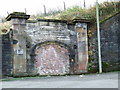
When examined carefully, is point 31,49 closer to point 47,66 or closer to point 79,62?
point 47,66

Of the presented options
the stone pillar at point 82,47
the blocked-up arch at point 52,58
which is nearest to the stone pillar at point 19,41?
the blocked-up arch at point 52,58

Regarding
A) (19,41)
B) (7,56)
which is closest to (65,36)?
(19,41)

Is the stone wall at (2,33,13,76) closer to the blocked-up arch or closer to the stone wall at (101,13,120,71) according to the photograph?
the blocked-up arch

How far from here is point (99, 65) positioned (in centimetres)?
1750

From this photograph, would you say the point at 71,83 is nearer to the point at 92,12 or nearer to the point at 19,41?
the point at 19,41

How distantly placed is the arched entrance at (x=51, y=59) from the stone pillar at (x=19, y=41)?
832 millimetres

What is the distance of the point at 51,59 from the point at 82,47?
7.08ft

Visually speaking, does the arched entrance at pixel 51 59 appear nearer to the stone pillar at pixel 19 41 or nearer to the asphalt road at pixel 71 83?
the stone pillar at pixel 19 41

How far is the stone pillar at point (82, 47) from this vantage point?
57.4 ft

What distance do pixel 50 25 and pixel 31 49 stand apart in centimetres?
187

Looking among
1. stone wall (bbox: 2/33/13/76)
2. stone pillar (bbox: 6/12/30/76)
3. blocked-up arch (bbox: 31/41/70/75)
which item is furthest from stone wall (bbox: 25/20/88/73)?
stone wall (bbox: 2/33/13/76)

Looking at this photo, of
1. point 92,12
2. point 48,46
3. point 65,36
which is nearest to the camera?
point 48,46

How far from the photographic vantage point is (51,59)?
16828 mm

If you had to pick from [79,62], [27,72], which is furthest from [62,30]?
[27,72]
